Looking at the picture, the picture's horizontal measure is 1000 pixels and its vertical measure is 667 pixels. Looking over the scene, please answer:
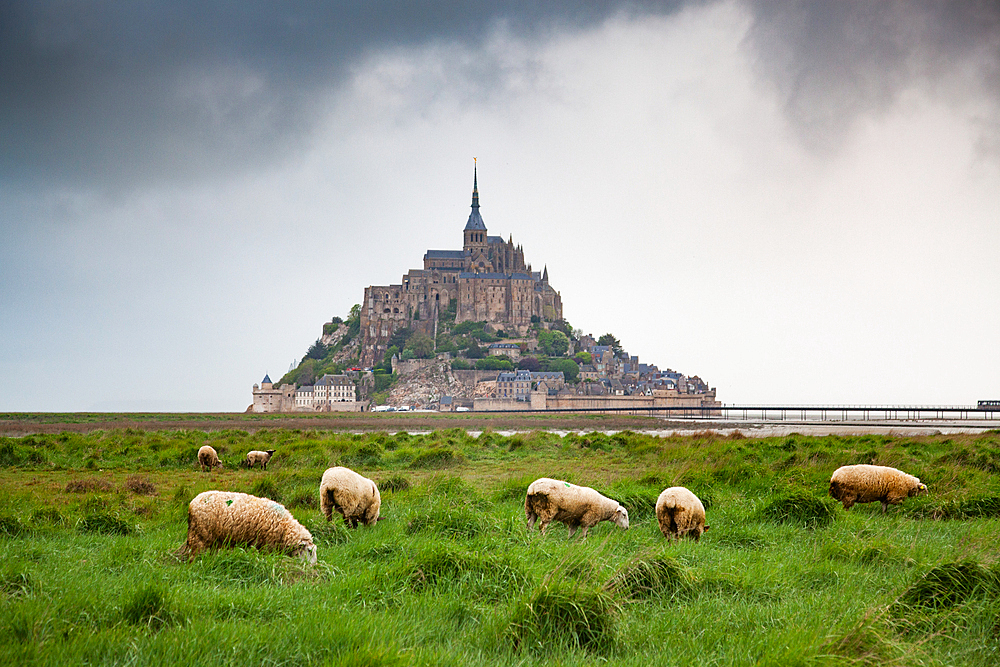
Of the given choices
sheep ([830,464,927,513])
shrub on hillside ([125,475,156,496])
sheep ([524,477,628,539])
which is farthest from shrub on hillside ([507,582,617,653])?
shrub on hillside ([125,475,156,496])

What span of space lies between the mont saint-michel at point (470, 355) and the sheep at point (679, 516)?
3651 inches

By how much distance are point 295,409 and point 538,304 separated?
157 ft

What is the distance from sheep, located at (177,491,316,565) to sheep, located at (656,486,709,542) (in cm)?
372

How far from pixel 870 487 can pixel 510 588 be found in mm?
6299

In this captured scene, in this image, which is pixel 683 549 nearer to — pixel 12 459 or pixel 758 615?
pixel 758 615

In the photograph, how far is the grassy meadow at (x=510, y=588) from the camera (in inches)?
152

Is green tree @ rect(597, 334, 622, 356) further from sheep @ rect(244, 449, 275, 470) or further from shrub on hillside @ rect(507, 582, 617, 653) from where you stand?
shrub on hillside @ rect(507, 582, 617, 653)

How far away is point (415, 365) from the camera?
11469 centimetres

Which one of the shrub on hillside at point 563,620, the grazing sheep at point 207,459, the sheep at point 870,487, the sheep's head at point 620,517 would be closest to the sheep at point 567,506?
the sheep's head at point 620,517

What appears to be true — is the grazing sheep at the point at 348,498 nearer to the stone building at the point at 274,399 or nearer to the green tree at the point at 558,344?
the stone building at the point at 274,399

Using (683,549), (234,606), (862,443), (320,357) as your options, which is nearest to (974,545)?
(683,549)

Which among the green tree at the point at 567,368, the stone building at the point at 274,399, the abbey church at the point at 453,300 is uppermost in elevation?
the abbey church at the point at 453,300

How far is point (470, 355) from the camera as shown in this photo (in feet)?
381

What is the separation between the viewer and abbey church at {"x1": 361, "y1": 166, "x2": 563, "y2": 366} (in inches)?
4820
